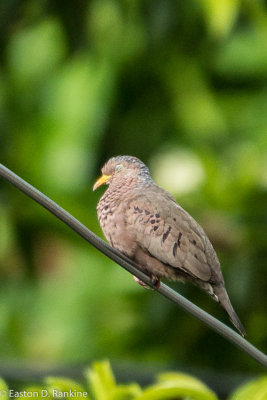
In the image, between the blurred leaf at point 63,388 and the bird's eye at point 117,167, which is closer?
the bird's eye at point 117,167

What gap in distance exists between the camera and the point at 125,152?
4.24 m

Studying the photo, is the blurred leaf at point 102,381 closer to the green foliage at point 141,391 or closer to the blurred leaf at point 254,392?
the green foliage at point 141,391

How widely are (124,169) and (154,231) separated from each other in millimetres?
133

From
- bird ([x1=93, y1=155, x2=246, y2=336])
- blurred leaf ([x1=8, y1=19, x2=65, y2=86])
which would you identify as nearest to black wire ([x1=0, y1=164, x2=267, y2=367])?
bird ([x1=93, y1=155, x2=246, y2=336])

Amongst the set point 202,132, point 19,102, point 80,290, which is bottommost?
point 80,290

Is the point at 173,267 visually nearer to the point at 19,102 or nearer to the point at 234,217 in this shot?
the point at 234,217

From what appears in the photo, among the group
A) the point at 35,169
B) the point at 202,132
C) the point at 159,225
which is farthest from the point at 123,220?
the point at 202,132

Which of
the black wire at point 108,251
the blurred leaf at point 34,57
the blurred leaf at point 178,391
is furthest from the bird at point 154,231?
the blurred leaf at point 34,57

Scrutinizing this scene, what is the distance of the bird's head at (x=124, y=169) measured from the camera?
1858mm

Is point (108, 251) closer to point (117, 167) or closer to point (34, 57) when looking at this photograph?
point (117, 167)

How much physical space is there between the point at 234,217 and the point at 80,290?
1099 millimetres

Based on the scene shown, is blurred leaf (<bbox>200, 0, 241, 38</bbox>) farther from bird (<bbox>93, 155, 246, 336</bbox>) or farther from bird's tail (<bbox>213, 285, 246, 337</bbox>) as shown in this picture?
bird's tail (<bbox>213, 285, 246, 337</bbox>)

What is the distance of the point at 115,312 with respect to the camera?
4.89 meters

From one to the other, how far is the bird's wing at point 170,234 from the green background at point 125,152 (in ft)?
6.68
